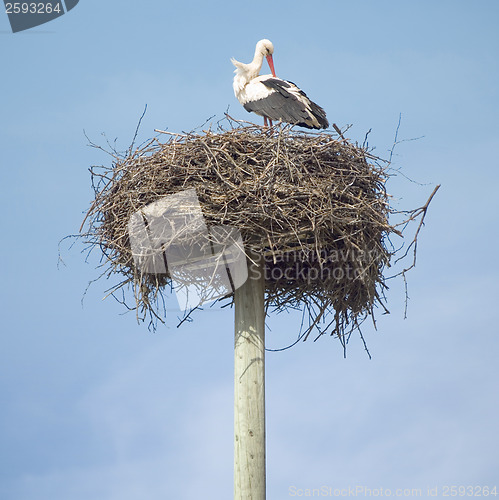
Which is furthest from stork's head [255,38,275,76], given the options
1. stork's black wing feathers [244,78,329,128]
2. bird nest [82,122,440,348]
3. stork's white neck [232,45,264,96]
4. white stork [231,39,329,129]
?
bird nest [82,122,440,348]

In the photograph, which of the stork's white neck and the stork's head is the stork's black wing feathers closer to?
the stork's white neck

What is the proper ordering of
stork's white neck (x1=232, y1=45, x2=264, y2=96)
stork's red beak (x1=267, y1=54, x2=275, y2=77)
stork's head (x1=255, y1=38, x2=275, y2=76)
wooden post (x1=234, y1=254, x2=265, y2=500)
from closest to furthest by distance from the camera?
1. wooden post (x1=234, y1=254, x2=265, y2=500)
2. stork's white neck (x1=232, y1=45, x2=264, y2=96)
3. stork's head (x1=255, y1=38, x2=275, y2=76)
4. stork's red beak (x1=267, y1=54, x2=275, y2=77)

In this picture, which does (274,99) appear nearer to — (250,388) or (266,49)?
(266,49)

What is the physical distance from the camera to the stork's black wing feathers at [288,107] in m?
7.01

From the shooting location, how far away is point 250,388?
5.22 m

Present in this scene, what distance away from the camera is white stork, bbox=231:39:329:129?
A: 7.03 m

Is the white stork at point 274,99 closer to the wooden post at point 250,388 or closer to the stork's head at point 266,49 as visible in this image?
the stork's head at point 266,49

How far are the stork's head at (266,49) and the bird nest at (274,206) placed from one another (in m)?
2.81

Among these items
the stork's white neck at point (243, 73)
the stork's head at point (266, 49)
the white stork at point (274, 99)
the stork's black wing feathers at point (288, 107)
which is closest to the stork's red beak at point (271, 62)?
the stork's head at point (266, 49)

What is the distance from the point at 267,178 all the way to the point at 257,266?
0.68 metres

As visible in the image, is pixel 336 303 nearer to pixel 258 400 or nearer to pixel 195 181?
pixel 258 400

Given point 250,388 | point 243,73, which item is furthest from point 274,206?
point 243,73

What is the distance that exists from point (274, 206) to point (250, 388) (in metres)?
1.28

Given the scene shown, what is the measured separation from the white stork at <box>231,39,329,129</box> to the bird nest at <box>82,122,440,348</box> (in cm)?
130
